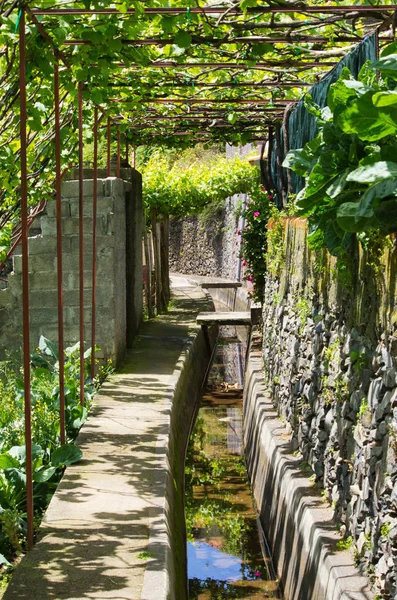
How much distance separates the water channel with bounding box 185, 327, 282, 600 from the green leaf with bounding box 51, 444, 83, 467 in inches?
54.1

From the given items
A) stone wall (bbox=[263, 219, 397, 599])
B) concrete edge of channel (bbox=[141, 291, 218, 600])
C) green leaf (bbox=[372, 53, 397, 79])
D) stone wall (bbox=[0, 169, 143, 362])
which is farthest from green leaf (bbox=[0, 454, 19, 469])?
stone wall (bbox=[0, 169, 143, 362])

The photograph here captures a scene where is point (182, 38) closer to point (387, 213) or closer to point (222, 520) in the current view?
point (387, 213)

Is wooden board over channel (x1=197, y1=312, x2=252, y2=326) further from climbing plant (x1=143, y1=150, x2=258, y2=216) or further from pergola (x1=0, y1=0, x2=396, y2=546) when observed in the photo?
pergola (x1=0, y1=0, x2=396, y2=546)

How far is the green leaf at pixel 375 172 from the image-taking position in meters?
4.45

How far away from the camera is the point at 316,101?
8758 mm

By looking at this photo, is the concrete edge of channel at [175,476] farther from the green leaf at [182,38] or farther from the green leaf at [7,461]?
the green leaf at [182,38]

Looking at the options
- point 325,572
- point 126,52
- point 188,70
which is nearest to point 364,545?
point 325,572

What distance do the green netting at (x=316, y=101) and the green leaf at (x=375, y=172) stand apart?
7.56 feet

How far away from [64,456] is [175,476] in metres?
1.65

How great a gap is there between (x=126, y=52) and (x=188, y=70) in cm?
259

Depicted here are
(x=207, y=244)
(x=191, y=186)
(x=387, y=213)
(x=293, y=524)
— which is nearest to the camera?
(x=387, y=213)

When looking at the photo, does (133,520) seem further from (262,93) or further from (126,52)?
(262,93)

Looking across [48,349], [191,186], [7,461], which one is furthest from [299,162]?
[191,186]

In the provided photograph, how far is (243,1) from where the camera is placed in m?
5.91
